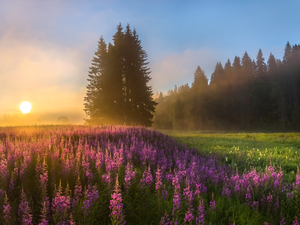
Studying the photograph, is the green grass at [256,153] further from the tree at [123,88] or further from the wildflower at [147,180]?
the tree at [123,88]

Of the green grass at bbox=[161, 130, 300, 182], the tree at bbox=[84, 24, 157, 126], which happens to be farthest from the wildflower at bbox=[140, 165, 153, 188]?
the tree at bbox=[84, 24, 157, 126]

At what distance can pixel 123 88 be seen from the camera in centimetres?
2764

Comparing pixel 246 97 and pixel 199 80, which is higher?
pixel 199 80

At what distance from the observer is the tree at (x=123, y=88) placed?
25969 mm

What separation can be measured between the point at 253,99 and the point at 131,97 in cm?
4215

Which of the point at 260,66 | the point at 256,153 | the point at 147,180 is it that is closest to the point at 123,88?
the point at 256,153

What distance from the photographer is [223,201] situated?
11.6ft

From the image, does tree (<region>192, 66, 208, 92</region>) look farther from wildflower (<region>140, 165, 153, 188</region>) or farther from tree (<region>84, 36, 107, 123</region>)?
wildflower (<region>140, 165, 153, 188</region>)

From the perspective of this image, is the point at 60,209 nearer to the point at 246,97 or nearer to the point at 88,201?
the point at 88,201

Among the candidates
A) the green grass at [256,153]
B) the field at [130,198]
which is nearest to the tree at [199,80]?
the green grass at [256,153]

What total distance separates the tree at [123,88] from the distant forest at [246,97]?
36.0 m

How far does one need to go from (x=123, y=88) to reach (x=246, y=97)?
43.6 m

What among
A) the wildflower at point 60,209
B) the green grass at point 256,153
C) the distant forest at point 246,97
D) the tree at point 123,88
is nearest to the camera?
the wildflower at point 60,209

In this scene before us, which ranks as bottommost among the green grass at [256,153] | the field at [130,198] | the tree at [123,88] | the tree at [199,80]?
the green grass at [256,153]
